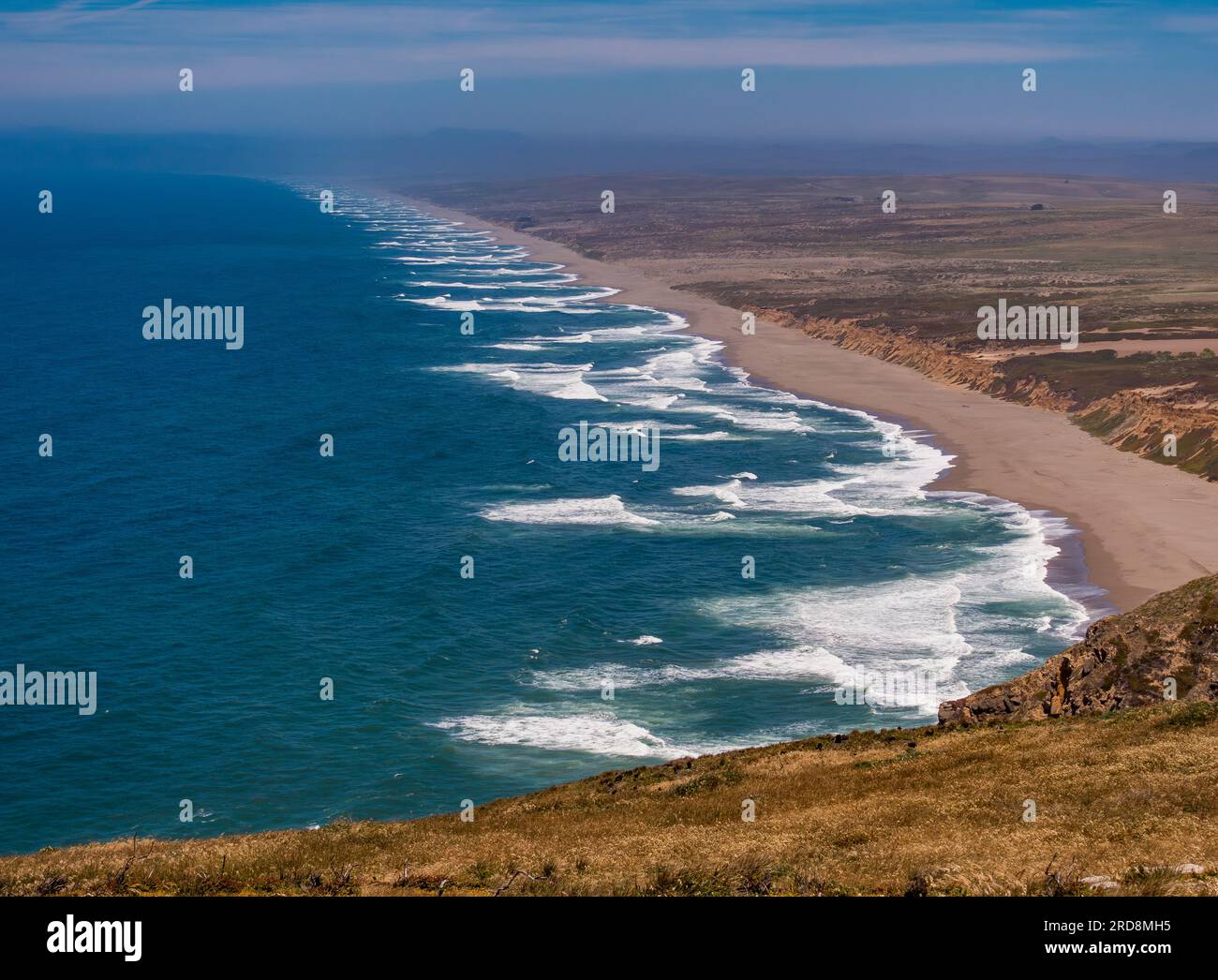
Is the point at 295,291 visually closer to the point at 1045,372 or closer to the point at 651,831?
the point at 1045,372

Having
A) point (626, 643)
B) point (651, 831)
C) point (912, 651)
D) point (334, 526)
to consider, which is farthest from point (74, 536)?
point (651, 831)

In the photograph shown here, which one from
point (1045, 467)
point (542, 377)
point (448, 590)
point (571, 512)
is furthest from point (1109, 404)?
point (448, 590)

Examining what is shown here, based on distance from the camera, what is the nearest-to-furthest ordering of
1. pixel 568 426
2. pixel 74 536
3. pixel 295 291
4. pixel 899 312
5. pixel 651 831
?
pixel 651 831
pixel 74 536
pixel 568 426
pixel 899 312
pixel 295 291

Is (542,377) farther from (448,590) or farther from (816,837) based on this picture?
(816,837)

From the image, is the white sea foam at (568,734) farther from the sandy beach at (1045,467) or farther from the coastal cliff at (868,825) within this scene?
the sandy beach at (1045,467)

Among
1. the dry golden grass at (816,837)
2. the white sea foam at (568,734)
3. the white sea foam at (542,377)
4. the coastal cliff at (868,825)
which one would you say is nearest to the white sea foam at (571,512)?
the white sea foam at (568,734)
